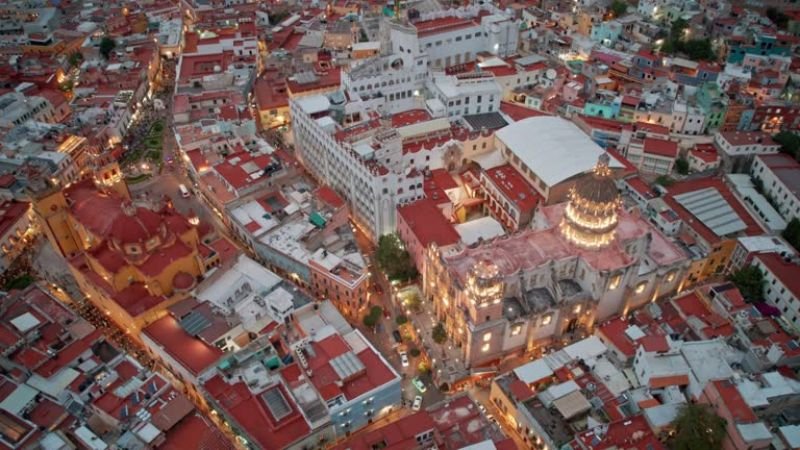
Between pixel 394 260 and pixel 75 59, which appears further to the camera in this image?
pixel 75 59

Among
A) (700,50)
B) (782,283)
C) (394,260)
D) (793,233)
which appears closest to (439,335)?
(394,260)

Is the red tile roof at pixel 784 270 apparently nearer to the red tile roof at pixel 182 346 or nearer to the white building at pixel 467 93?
the white building at pixel 467 93

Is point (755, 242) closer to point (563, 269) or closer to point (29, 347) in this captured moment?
point (563, 269)

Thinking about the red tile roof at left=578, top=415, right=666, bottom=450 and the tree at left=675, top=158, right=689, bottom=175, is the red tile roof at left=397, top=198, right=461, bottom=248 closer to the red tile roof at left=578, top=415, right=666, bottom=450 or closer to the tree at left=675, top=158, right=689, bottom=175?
the red tile roof at left=578, top=415, right=666, bottom=450

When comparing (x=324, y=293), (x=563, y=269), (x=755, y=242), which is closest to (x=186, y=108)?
(x=324, y=293)

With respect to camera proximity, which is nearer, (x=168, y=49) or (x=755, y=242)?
(x=755, y=242)

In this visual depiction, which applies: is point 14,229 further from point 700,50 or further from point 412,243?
point 700,50

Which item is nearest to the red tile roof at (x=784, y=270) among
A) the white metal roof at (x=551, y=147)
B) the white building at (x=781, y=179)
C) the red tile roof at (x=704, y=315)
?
the red tile roof at (x=704, y=315)
